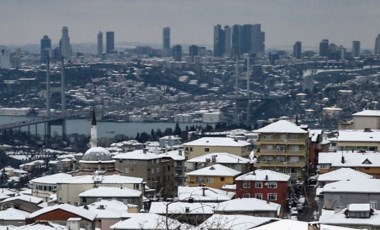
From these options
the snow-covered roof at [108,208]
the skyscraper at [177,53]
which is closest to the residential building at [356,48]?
the skyscraper at [177,53]

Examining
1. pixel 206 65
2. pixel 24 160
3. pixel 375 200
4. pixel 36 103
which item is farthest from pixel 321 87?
pixel 375 200

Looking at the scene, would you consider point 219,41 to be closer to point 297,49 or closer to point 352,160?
point 297,49

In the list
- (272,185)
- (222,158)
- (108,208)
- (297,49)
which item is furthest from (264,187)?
(297,49)

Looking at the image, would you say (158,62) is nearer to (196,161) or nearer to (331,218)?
(196,161)

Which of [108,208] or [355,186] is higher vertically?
[355,186]

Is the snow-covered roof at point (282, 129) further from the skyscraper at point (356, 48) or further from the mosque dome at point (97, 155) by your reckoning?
the skyscraper at point (356, 48)
